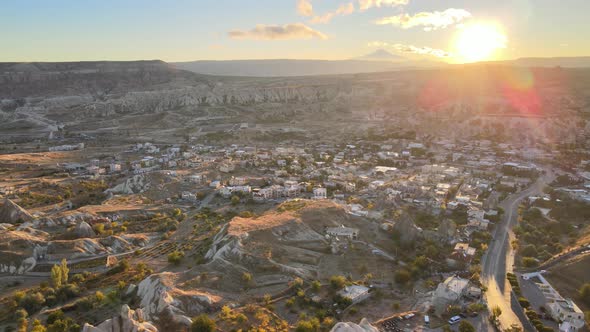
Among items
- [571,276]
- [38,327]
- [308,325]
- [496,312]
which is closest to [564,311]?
[496,312]

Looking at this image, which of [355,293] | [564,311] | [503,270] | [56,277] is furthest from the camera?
[503,270]

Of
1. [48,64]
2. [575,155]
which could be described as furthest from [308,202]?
[48,64]

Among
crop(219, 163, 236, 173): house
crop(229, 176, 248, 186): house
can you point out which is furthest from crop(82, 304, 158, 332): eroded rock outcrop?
crop(219, 163, 236, 173): house

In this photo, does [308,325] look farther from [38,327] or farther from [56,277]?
[56,277]

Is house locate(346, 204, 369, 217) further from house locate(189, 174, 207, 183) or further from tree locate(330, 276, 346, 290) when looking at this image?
house locate(189, 174, 207, 183)

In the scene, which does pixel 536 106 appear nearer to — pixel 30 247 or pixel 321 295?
pixel 321 295

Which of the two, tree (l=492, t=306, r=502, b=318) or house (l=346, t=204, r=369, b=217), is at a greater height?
house (l=346, t=204, r=369, b=217)
